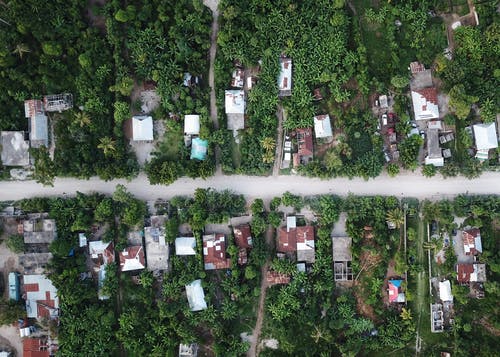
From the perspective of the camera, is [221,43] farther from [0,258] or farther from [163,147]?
[0,258]

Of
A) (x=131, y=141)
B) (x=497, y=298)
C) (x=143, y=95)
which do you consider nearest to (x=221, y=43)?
(x=143, y=95)

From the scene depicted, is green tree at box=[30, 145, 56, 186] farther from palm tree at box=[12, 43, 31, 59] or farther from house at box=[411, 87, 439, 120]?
house at box=[411, 87, 439, 120]

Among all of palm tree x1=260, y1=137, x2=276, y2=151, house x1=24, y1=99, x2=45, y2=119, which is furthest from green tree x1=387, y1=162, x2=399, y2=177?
house x1=24, y1=99, x2=45, y2=119

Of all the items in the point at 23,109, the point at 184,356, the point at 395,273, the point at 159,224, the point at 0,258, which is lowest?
the point at 184,356

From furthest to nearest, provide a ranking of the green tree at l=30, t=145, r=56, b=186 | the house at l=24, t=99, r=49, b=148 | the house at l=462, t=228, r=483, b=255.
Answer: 1. the house at l=462, t=228, r=483, b=255
2. the house at l=24, t=99, r=49, b=148
3. the green tree at l=30, t=145, r=56, b=186

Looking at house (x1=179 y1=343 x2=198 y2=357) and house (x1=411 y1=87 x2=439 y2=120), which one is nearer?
house (x1=179 y1=343 x2=198 y2=357)

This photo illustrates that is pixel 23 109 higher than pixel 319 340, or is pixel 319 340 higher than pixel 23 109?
pixel 23 109

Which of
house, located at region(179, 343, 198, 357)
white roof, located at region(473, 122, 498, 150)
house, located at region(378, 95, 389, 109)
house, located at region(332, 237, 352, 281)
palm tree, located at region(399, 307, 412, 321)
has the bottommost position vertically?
house, located at region(179, 343, 198, 357)
